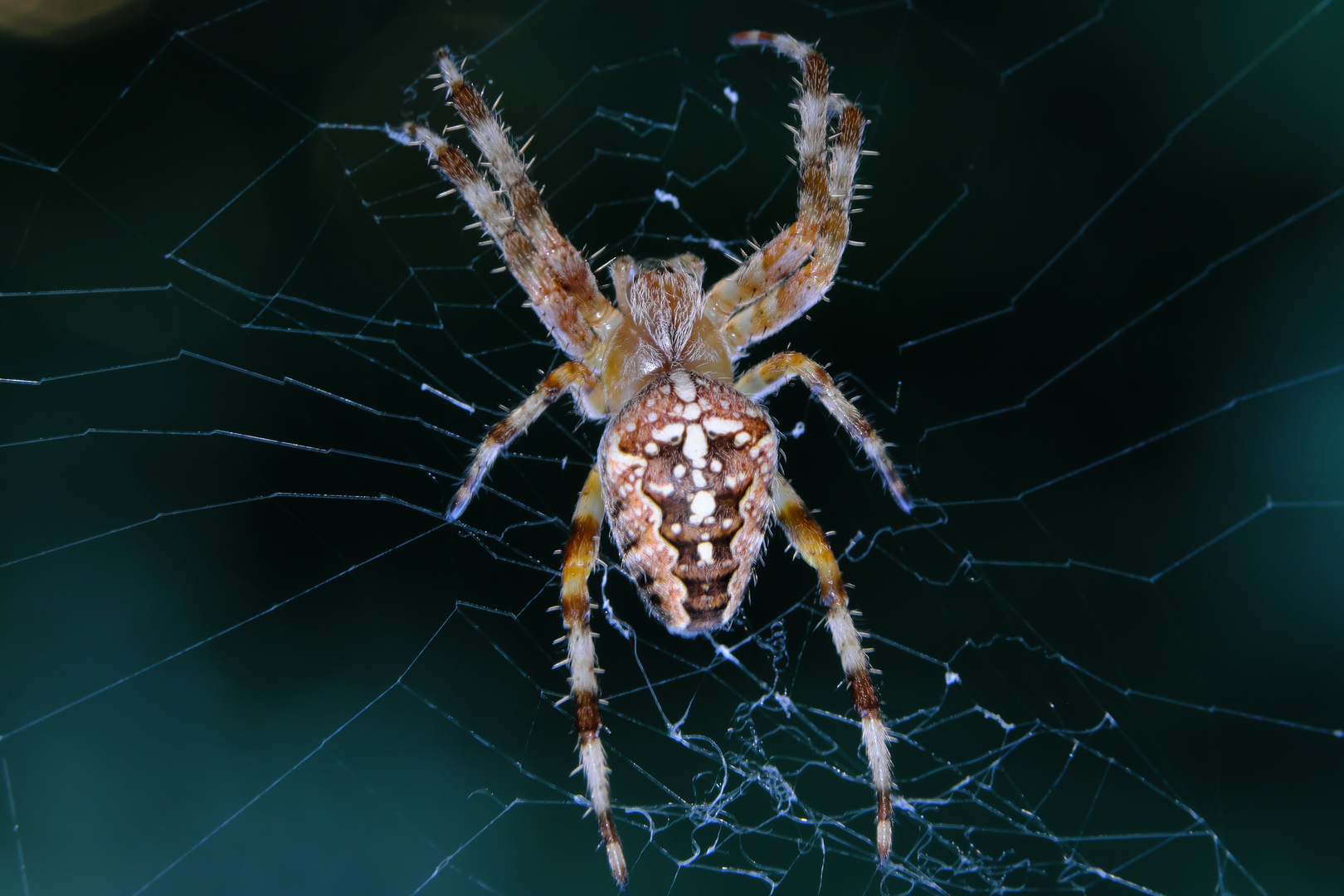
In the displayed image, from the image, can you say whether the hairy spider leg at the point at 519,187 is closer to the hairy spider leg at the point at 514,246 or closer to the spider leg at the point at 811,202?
the hairy spider leg at the point at 514,246

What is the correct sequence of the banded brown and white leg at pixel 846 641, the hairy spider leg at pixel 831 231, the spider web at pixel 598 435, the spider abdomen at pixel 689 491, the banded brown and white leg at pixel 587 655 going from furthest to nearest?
the spider web at pixel 598 435 → the hairy spider leg at pixel 831 231 → the banded brown and white leg at pixel 846 641 → the banded brown and white leg at pixel 587 655 → the spider abdomen at pixel 689 491

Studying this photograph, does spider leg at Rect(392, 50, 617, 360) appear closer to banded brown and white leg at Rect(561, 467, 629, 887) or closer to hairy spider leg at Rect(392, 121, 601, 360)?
hairy spider leg at Rect(392, 121, 601, 360)

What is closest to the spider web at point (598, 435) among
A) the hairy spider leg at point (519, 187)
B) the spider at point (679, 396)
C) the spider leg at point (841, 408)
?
the spider at point (679, 396)

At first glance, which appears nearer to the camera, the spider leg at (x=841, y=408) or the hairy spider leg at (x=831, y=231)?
the spider leg at (x=841, y=408)

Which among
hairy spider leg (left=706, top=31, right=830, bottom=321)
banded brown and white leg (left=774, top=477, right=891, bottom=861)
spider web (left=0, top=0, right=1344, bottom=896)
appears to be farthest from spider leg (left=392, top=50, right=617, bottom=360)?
banded brown and white leg (left=774, top=477, right=891, bottom=861)

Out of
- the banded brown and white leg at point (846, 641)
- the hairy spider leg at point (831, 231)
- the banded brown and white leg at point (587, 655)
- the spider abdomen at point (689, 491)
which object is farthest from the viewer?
the hairy spider leg at point (831, 231)

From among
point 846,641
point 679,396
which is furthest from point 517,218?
point 846,641
